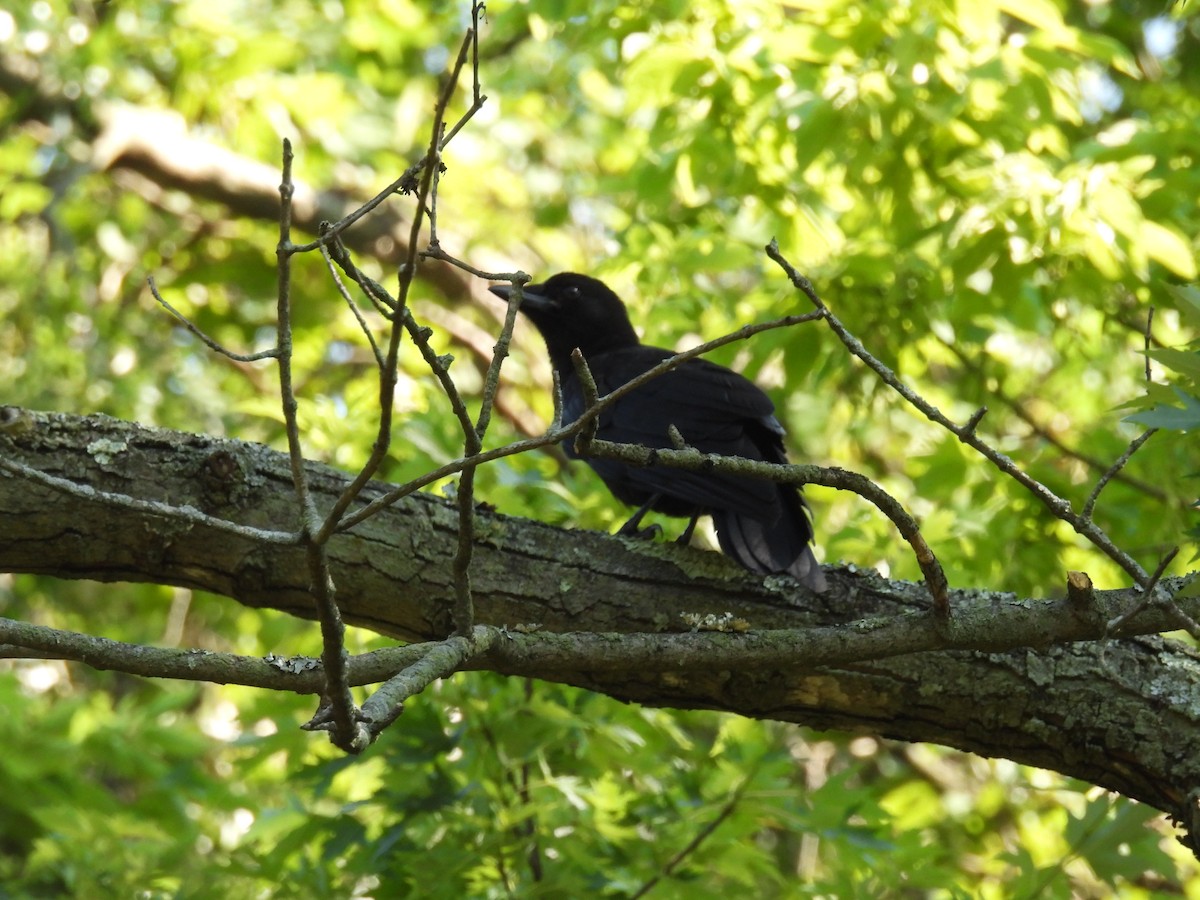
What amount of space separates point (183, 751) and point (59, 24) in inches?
189

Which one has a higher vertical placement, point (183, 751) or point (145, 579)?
point (183, 751)

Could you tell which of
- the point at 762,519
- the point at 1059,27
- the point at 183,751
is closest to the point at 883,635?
the point at 762,519

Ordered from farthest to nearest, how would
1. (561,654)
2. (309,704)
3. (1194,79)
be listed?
1. (1194,79)
2. (309,704)
3. (561,654)

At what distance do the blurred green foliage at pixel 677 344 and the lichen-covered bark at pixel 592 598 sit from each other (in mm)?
609

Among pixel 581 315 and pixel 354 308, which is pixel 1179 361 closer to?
pixel 354 308

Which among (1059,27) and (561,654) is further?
(1059,27)

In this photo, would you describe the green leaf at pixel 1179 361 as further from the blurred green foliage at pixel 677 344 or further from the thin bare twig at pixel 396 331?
the thin bare twig at pixel 396 331

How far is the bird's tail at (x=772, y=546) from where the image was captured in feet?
9.96

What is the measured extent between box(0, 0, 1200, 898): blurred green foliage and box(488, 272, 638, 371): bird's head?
0.40 feet

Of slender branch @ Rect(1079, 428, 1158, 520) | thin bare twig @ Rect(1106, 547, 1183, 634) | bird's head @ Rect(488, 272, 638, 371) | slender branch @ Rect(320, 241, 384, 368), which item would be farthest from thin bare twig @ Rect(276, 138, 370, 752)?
bird's head @ Rect(488, 272, 638, 371)

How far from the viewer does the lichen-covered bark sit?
268 cm

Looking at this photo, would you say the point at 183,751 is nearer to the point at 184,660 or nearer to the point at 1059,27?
the point at 184,660

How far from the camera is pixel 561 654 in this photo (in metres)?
2.33

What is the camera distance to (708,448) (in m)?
3.64
